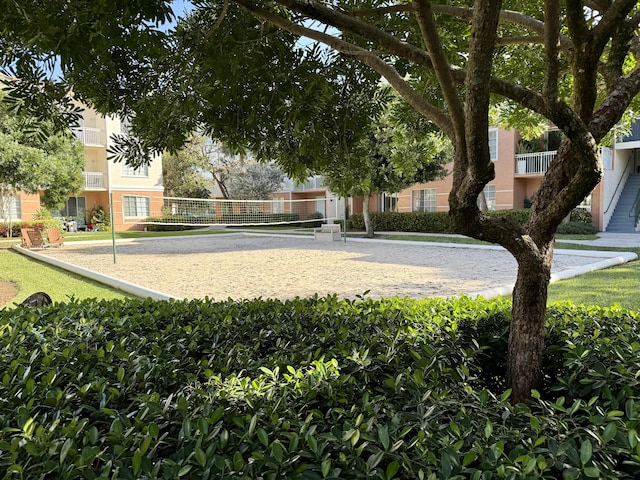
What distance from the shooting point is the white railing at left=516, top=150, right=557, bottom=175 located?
22797 millimetres

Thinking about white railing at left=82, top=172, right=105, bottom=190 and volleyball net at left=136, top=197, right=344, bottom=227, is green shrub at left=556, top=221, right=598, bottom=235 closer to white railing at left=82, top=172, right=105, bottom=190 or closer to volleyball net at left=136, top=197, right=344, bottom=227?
volleyball net at left=136, top=197, right=344, bottom=227

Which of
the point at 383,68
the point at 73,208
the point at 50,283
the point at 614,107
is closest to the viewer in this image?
the point at 614,107

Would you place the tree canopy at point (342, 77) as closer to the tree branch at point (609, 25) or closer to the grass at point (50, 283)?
the tree branch at point (609, 25)

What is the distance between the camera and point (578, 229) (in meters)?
19.9

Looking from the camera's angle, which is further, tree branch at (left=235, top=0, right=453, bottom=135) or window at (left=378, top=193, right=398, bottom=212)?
window at (left=378, top=193, right=398, bottom=212)

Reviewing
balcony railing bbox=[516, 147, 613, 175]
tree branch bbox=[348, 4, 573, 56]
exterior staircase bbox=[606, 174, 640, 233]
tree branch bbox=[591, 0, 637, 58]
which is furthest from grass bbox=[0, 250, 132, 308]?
exterior staircase bbox=[606, 174, 640, 233]

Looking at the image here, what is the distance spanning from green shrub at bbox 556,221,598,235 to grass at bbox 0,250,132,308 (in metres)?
18.5

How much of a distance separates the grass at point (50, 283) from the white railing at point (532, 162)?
845 inches

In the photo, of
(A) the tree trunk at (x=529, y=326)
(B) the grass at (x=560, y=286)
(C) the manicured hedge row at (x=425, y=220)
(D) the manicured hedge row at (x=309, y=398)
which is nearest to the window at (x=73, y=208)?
(C) the manicured hedge row at (x=425, y=220)

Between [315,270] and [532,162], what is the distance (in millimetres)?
17281

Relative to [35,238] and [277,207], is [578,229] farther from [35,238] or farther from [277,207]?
[277,207]

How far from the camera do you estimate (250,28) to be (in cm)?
329

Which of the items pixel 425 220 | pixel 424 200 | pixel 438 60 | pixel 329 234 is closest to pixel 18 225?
pixel 329 234

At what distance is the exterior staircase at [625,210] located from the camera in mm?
20812
